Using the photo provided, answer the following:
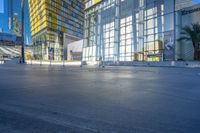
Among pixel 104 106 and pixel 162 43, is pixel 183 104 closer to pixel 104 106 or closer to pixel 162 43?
pixel 104 106

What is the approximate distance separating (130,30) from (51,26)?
118 ft

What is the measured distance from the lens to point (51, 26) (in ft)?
225

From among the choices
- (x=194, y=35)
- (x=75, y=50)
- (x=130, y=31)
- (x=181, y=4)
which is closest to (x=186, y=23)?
(x=181, y=4)

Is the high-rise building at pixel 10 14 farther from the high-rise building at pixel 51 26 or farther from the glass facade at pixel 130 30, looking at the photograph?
the glass facade at pixel 130 30

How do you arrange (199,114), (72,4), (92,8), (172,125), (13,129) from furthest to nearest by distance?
1. (72,4)
2. (92,8)
3. (199,114)
4. (172,125)
5. (13,129)

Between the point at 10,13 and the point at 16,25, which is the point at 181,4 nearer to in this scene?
the point at 10,13

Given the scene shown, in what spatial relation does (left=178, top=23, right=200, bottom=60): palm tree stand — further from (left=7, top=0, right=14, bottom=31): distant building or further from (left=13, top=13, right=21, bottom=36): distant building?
(left=7, top=0, right=14, bottom=31): distant building

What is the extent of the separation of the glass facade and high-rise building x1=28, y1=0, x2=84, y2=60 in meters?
18.7

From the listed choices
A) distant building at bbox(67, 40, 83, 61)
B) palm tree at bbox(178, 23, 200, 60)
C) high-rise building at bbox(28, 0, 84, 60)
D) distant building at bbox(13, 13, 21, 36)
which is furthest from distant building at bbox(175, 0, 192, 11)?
distant building at bbox(13, 13, 21, 36)

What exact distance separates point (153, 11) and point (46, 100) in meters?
35.7

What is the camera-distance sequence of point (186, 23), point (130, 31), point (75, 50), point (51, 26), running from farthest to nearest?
1. point (51, 26)
2. point (75, 50)
3. point (130, 31)
4. point (186, 23)

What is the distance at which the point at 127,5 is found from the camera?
4297cm

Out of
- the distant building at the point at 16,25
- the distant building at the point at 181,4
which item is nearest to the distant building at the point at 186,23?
the distant building at the point at 181,4

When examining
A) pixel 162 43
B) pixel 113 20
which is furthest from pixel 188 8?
pixel 113 20
